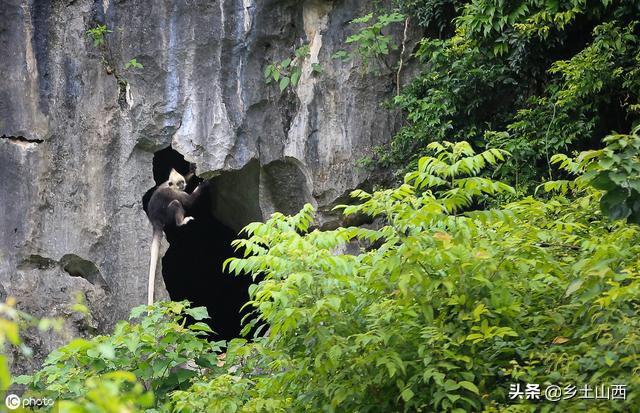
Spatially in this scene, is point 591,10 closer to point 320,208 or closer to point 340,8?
point 340,8

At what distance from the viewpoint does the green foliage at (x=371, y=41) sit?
30.7 feet

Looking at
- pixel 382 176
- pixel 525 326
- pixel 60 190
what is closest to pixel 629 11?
pixel 382 176

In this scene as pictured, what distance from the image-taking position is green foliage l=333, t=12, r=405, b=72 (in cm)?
934

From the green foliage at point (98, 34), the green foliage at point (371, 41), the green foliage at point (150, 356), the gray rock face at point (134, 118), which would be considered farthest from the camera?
the green foliage at point (98, 34)

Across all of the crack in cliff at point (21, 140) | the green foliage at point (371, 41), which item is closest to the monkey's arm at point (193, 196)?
the crack in cliff at point (21, 140)

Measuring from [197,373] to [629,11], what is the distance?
5245mm

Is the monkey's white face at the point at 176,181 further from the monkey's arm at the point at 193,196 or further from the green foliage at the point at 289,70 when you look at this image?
the green foliage at the point at 289,70

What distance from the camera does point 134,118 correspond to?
980cm

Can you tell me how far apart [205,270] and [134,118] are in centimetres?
349

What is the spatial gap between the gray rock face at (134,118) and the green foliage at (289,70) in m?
0.09

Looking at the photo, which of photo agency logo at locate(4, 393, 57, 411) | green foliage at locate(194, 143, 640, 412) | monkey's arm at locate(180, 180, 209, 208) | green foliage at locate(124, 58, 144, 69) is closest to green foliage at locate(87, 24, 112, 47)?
green foliage at locate(124, 58, 144, 69)

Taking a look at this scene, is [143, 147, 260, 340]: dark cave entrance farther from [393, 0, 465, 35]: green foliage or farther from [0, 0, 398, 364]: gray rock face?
[393, 0, 465, 35]: green foliage

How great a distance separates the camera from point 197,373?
6930 millimetres

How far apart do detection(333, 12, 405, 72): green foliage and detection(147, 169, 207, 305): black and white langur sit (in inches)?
101
